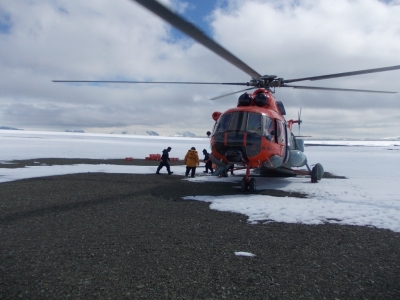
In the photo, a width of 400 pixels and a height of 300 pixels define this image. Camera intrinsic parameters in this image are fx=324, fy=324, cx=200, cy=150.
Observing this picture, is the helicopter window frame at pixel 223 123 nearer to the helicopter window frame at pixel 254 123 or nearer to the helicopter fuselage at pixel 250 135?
the helicopter fuselage at pixel 250 135

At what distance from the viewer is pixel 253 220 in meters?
6.19

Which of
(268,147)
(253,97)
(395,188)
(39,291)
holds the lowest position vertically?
(39,291)

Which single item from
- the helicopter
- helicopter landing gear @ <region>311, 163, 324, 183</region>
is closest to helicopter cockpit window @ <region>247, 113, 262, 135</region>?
the helicopter

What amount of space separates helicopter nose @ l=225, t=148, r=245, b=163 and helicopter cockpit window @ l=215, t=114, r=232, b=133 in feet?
2.24

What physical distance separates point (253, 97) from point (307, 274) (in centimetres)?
759

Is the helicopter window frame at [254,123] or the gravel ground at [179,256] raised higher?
the helicopter window frame at [254,123]

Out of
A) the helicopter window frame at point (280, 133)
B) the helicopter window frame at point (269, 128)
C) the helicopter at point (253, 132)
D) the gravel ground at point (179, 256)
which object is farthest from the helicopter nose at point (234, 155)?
the gravel ground at point (179, 256)


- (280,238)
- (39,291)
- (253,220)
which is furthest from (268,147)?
(39,291)

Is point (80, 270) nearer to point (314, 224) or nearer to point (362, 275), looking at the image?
point (362, 275)

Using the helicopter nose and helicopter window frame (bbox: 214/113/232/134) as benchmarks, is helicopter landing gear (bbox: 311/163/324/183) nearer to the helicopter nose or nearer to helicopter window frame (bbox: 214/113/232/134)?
the helicopter nose

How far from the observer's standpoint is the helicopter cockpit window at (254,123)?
9.26m

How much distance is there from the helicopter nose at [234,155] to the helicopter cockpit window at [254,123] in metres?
0.70

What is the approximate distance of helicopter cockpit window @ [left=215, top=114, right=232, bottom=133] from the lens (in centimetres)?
947

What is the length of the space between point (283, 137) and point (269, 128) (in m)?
1.29
